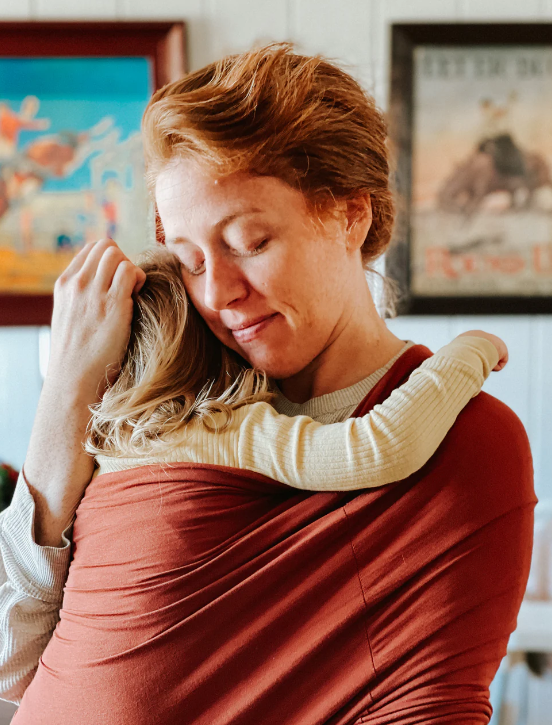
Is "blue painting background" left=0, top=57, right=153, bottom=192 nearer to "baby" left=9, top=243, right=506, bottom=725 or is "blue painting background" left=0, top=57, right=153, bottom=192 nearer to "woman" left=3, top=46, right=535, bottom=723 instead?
"woman" left=3, top=46, right=535, bottom=723

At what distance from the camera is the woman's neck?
1.03 meters

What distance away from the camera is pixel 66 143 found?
7.35ft

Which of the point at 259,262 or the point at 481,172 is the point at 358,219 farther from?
the point at 481,172

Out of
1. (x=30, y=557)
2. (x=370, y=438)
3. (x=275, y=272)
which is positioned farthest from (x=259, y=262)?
(x=30, y=557)

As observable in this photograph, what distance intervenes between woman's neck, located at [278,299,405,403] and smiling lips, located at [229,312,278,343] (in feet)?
0.43

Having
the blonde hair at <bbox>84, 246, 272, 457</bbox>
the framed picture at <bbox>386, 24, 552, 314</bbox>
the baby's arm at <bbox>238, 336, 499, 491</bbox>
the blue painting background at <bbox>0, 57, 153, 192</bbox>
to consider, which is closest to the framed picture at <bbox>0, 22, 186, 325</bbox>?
the blue painting background at <bbox>0, 57, 153, 192</bbox>

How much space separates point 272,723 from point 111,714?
20 centimetres

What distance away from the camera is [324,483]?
814mm

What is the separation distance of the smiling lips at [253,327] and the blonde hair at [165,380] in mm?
57

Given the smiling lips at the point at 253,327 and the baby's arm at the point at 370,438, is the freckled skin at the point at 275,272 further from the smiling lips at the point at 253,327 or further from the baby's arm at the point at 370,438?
the baby's arm at the point at 370,438

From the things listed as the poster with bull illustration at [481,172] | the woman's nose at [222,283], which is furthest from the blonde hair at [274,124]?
the poster with bull illustration at [481,172]

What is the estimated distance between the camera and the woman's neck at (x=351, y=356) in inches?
40.5

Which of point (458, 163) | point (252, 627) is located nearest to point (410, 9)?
point (458, 163)

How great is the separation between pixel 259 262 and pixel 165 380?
21 centimetres
